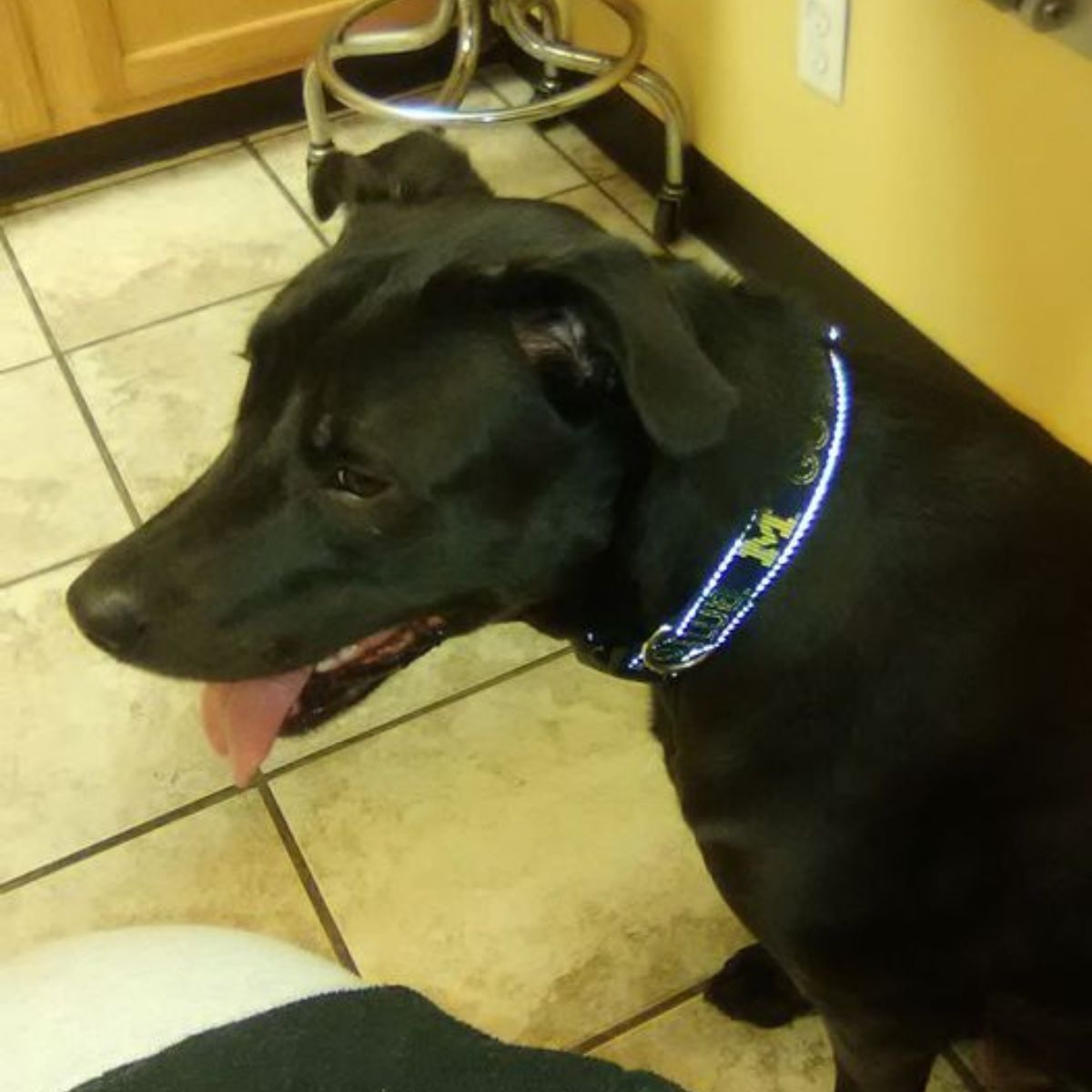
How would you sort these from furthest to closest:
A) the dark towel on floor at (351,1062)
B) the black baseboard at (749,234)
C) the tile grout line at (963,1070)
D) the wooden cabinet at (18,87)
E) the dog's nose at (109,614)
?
the wooden cabinet at (18,87)
the black baseboard at (749,234)
the tile grout line at (963,1070)
the dog's nose at (109,614)
the dark towel on floor at (351,1062)

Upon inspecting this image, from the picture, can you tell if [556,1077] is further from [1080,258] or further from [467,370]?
[1080,258]

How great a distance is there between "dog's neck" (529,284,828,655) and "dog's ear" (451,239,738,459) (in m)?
0.07

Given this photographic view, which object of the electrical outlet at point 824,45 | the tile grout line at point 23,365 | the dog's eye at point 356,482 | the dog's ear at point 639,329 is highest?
the dog's ear at point 639,329

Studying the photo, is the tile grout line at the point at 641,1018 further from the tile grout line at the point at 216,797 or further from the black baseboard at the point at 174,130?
the black baseboard at the point at 174,130

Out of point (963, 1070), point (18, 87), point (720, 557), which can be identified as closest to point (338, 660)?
point (720, 557)

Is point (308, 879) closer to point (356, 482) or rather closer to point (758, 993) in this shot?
point (758, 993)

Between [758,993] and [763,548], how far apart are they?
2.08 ft

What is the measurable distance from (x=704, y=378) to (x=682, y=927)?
0.86 metres

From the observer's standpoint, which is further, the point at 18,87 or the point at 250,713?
the point at 18,87

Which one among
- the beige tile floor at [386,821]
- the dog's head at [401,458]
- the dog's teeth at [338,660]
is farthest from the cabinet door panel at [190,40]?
the dog's teeth at [338,660]

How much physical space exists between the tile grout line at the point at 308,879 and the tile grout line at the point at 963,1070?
610mm

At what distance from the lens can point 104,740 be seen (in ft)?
5.85

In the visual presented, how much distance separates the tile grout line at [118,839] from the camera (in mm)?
1653

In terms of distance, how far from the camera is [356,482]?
41.5 inches
